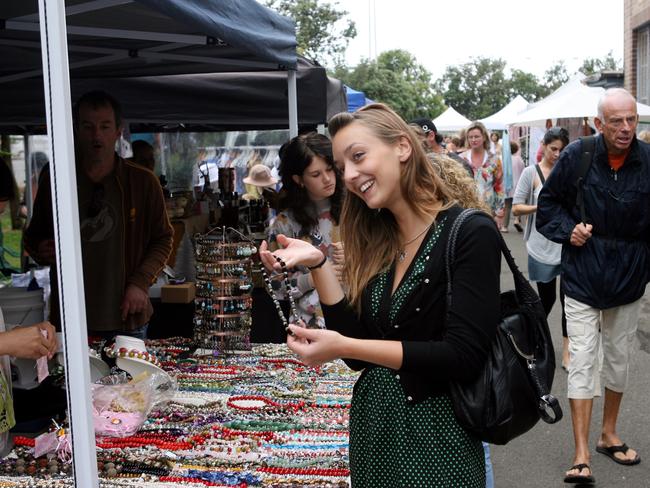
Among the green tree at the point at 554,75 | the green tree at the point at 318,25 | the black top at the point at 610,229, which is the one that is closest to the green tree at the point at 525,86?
the green tree at the point at 554,75

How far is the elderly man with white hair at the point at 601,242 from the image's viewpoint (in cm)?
423

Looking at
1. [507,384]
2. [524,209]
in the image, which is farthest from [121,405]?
[524,209]

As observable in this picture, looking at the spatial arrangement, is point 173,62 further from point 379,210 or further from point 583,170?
point 379,210

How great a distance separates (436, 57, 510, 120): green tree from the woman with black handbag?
84.8m

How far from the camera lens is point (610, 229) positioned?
4301 millimetres

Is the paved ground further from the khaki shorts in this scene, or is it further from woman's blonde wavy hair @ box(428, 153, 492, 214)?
woman's blonde wavy hair @ box(428, 153, 492, 214)

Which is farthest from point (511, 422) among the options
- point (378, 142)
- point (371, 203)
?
point (378, 142)

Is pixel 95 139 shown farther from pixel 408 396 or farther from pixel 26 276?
pixel 26 276

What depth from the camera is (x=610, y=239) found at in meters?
4.31

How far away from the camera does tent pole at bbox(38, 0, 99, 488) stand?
1.85 meters

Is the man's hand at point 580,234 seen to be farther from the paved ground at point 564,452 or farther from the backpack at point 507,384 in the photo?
the backpack at point 507,384

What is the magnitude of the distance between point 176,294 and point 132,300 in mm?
1977

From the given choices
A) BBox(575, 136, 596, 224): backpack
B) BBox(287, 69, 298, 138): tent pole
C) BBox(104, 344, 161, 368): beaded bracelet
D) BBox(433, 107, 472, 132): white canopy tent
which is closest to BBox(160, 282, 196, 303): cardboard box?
BBox(287, 69, 298, 138): tent pole

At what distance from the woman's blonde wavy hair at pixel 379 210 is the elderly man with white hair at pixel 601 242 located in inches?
97.5
